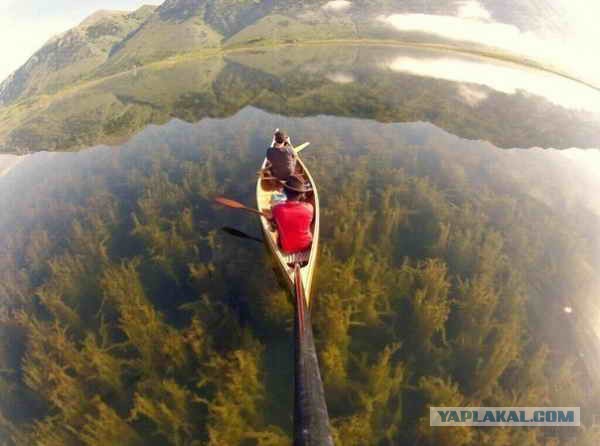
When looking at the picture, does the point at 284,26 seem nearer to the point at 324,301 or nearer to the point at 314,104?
the point at 314,104

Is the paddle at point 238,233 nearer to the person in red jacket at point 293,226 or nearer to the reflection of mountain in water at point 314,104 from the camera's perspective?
the person in red jacket at point 293,226

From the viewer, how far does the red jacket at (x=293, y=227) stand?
1088cm

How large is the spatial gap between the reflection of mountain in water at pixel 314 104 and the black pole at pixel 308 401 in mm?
23420

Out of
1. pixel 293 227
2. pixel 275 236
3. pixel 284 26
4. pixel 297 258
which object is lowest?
pixel 297 258

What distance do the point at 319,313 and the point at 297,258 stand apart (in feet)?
6.53

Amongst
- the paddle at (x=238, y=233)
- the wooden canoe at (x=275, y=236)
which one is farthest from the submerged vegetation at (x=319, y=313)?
the wooden canoe at (x=275, y=236)

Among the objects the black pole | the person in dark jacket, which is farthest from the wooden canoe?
the black pole

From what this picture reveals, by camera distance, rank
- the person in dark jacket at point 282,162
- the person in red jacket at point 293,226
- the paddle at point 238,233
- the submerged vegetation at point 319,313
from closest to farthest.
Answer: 1. the submerged vegetation at point 319,313
2. the person in red jacket at point 293,226
3. the paddle at point 238,233
4. the person in dark jacket at point 282,162

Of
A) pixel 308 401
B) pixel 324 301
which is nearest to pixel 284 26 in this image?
pixel 324 301

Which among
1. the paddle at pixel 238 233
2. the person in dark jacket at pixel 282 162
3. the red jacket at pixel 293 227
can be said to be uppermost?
the person in dark jacket at pixel 282 162

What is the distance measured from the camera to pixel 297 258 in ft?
35.3

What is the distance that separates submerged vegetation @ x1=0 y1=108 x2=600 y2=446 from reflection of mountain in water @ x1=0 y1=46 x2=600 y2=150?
41.9 feet

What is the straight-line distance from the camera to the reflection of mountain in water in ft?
92.5

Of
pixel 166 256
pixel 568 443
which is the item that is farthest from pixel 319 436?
pixel 166 256
